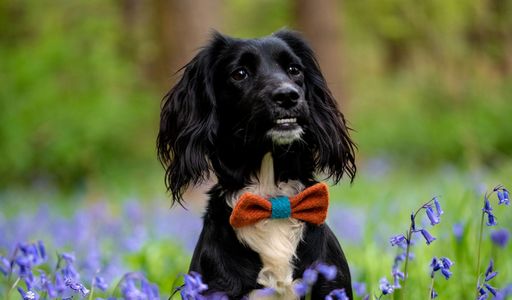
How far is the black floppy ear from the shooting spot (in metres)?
3.21

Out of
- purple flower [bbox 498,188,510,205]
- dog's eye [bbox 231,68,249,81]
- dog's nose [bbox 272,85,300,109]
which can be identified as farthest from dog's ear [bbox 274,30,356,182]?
purple flower [bbox 498,188,510,205]

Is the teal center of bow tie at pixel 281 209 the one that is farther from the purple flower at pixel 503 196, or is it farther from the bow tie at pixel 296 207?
the purple flower at pixel 503 196

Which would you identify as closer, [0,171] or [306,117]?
[306,117]

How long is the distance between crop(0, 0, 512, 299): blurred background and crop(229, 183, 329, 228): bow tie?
0.48m

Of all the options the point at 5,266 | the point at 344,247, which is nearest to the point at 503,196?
the point at 5,266

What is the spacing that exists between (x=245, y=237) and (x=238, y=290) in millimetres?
221

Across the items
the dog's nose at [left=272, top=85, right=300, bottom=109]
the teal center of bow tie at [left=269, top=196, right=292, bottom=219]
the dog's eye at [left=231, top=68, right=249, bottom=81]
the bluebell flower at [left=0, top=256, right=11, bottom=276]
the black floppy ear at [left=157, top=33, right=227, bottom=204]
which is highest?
the dog's eye at [left=231, top=68, right=249, bottom=81]

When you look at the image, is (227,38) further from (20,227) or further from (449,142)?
(449,142)

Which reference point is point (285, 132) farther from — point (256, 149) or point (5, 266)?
point (5, 266)

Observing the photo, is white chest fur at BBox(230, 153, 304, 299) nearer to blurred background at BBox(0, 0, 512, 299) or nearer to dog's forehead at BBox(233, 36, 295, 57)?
blurred background at BBox(0, 0, 512, 299)

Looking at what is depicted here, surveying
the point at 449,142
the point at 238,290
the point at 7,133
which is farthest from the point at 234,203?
the point at 449,142

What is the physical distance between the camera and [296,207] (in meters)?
2.90

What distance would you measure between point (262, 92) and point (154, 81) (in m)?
12.5

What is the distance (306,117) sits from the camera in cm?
305
